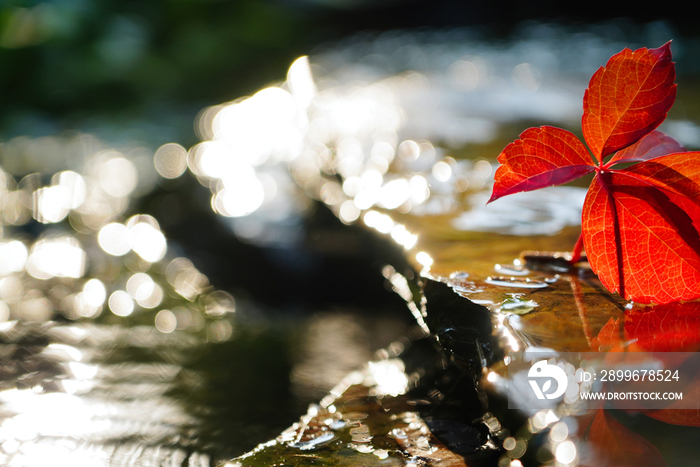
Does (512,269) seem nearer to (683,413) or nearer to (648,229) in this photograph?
(648,229)

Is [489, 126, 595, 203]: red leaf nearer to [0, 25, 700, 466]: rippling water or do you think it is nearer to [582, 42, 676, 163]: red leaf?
[582, 42, 676, 163]: red leaf

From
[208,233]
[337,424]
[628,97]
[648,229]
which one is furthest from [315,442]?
[208,233]

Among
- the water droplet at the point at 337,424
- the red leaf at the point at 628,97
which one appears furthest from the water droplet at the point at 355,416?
the red leaf at the point at 628,97

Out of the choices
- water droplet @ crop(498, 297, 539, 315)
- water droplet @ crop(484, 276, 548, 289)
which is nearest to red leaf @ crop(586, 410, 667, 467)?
water droplet @ crop(498, 297, 539, 315)

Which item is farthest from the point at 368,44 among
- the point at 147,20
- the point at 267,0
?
the point at 147,20

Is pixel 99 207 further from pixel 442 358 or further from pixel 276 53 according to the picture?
pixel 276 53

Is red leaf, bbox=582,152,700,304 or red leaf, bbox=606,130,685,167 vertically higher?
red leaf, bbox=606,130,685,167
